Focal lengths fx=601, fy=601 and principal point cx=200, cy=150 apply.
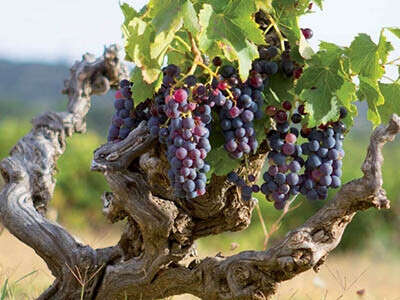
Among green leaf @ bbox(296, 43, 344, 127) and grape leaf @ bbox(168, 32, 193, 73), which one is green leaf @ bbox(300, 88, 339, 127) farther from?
grape leaf @ bbox(168, 32, 193, 73)

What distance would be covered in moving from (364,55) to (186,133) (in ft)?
2.71

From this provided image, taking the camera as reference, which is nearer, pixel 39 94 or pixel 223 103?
pixel 223 103

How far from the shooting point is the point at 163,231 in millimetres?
3018

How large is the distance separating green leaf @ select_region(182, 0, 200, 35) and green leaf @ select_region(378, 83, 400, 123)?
38.5 inches

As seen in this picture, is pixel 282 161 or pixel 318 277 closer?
pixel 282 161

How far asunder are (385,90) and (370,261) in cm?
876

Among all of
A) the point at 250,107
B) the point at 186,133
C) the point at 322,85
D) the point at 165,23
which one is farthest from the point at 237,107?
the point at 165,23

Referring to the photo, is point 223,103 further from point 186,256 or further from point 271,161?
point 186,256

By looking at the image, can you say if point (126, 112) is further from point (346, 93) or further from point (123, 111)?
point (346, 93)

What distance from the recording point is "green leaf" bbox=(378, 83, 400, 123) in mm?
2701

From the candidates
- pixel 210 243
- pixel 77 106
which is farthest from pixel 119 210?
pixel 210 243

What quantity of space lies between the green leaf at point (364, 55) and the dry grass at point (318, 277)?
1343mm

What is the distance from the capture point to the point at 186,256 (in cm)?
328

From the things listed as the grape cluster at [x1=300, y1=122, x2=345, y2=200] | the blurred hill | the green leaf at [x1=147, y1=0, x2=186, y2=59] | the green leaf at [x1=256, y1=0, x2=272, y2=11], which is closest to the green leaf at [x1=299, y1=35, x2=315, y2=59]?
the green leaf at [x1=256, y1=0, x2=272, y2=11]
